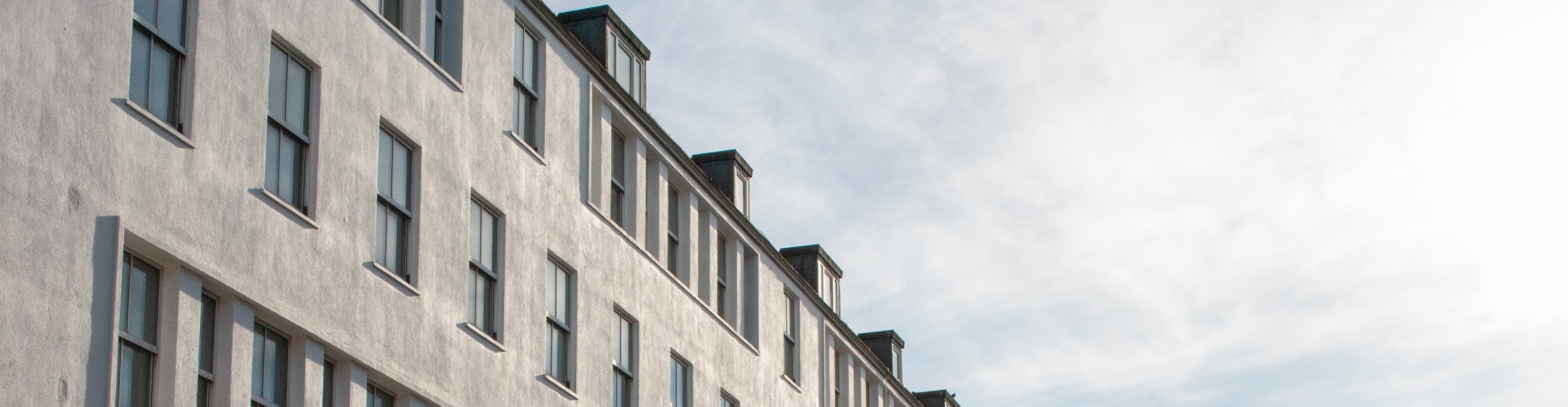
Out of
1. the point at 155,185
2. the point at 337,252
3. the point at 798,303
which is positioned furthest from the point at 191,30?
the point at 798,303

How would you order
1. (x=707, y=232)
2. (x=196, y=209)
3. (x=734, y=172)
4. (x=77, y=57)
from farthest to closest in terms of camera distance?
(x=734, y=172) → (x=707, y=232) → (x=196, y=209) → (x=77, y=57)

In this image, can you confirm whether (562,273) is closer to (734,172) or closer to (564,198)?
(564,198)

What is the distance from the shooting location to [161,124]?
72.3 ft

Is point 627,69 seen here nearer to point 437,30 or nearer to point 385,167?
point 437,30

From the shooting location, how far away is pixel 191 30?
23.0 m

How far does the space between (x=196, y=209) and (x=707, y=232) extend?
19458mm

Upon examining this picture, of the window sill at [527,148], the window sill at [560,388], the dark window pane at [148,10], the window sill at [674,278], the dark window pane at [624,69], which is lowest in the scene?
the window sill at [560,388]

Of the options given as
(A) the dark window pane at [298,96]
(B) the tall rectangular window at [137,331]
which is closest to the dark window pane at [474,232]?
(A) the dark window pane at [298,96]

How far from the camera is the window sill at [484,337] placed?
29.0 meters

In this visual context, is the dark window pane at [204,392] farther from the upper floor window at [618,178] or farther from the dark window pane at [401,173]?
the upper floor window at [618,178]

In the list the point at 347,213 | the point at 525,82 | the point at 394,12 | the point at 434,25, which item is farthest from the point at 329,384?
the point at 525,82

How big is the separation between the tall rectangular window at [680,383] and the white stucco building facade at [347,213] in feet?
0.23

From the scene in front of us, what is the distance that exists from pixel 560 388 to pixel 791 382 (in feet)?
44.4

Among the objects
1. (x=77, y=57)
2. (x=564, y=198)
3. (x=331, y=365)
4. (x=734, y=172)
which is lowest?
(x=331, y=365)
